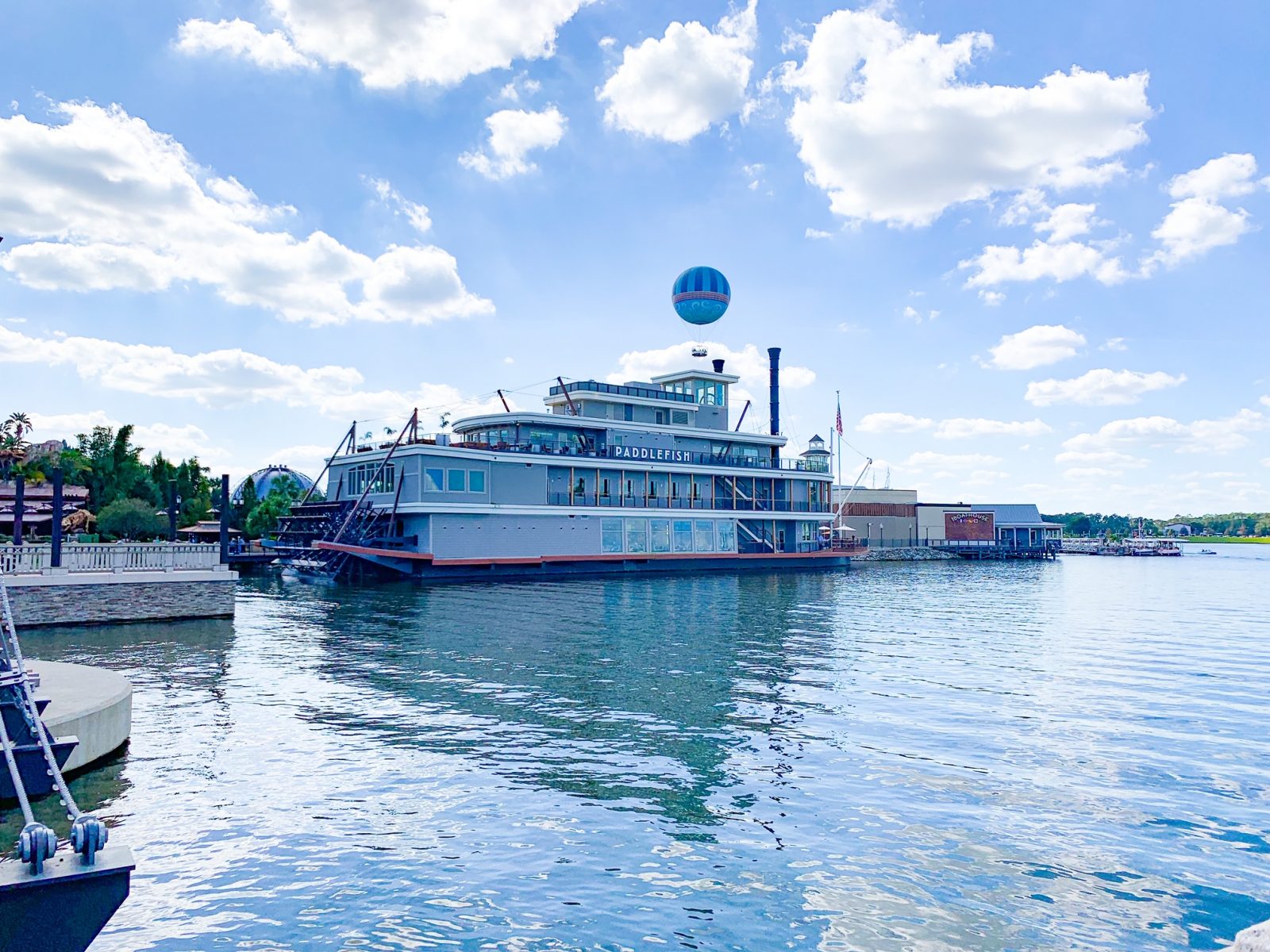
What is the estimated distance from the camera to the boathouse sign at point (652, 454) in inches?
2227

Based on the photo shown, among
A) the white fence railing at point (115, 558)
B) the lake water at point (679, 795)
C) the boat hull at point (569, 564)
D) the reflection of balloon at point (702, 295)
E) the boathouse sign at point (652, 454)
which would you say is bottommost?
the lake water at point (679, 795)

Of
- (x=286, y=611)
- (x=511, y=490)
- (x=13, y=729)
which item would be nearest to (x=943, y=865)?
(x=13, y=729)

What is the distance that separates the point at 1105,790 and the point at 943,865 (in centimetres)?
403

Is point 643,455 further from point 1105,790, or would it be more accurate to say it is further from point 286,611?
point 1105,790

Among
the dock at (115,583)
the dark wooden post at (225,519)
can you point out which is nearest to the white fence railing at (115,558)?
the dock at (115,583)

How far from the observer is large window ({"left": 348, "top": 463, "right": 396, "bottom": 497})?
4847 centimetres

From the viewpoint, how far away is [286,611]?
32.7 meters

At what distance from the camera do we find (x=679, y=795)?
36.7ft

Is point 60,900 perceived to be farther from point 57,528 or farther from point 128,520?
point 128,520

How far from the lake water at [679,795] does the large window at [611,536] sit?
102 ft

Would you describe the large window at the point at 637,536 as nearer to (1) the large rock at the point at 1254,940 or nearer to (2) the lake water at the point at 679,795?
(2) the lake water at the point at 679,795

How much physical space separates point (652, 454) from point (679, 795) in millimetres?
47762

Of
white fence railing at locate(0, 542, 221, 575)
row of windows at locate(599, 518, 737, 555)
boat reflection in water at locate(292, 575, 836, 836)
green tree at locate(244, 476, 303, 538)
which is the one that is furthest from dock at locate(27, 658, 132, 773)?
green tree at locate(244, 476, 303, 538)

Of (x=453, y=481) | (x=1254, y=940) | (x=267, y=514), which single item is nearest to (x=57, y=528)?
(x=453, y=481)
